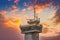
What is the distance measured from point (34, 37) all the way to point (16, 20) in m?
0.78

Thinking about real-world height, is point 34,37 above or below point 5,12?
below

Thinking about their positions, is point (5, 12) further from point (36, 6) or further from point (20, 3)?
point (36, 6)

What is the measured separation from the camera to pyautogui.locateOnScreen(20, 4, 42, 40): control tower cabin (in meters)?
7.31

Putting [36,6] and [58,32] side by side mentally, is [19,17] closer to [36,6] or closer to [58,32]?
[36,6]

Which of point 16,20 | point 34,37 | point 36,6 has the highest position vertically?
point 36,6

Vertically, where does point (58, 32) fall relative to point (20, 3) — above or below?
below

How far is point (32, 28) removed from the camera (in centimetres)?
733

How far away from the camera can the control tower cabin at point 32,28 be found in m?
7.31

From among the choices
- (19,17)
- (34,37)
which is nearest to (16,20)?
(19,17)

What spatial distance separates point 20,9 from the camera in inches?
293

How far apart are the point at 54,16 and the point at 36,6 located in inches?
25.9

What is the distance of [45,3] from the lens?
7.45 m

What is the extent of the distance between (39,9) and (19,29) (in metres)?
0.90

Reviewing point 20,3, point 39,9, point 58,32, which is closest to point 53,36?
point 58,32
